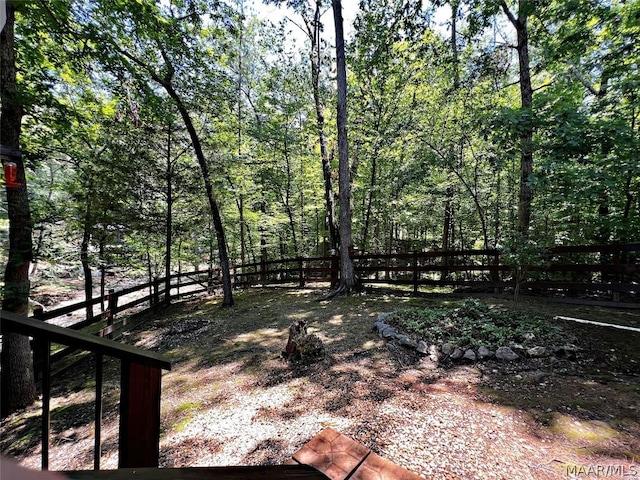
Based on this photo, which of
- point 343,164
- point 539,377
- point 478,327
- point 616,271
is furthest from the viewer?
point 343,164

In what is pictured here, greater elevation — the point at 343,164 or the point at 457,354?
the point at 343,164

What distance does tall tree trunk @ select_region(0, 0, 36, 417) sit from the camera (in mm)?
3469

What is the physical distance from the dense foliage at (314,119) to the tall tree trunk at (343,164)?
89 cm

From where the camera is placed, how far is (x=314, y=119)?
11719mm

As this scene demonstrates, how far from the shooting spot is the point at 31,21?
3.79 metres

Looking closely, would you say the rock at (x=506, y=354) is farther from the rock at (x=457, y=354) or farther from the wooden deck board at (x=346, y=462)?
the wooden deck board at (x=346, y=462)

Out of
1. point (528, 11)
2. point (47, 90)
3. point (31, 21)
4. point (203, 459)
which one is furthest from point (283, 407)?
point (528, 11)

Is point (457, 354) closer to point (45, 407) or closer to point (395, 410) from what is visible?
point (395, 410)

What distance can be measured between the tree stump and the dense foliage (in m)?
4.09

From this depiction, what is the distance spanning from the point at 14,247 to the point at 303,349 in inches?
159

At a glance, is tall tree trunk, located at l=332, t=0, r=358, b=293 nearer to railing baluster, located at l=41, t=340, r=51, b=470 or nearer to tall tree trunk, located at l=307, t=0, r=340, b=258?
tall tree trunk, located at l=307, t=0, r=340, b=258

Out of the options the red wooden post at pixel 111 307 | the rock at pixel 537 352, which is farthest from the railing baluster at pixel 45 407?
the red wooden post at pixel 111 307

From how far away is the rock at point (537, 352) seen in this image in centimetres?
345

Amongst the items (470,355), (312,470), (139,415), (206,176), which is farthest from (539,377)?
(206,176)
